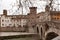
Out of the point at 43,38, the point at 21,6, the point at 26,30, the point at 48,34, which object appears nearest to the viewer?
the point at 21,6

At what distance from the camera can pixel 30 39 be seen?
1037 centimetres

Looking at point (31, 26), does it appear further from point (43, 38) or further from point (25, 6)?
→ point (25, 6)

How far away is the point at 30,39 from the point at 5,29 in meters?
4.49

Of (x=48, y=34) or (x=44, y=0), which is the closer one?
(x=44, y=0)

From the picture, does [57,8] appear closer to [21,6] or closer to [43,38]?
[21,6]

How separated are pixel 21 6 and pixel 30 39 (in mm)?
7456

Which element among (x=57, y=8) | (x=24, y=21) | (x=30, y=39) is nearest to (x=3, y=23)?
(x=24, y=21)

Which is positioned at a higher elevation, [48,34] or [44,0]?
[44,0]

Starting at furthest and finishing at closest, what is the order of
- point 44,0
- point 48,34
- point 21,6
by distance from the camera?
point 48,34, point 44,0, point 21,6

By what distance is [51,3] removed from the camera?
3.01m

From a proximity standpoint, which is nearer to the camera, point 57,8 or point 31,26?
point 57,8

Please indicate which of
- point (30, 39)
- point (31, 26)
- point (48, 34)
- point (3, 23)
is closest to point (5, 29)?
point (3, 23)

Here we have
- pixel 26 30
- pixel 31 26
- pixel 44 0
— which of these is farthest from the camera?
pixel 26 30

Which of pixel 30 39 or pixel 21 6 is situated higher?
pixel 21 6
